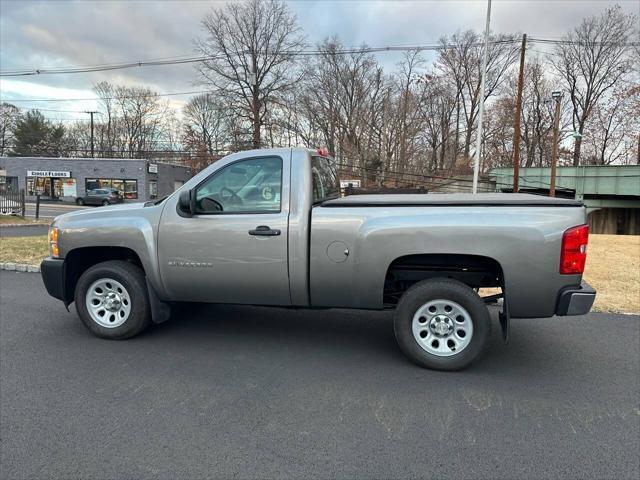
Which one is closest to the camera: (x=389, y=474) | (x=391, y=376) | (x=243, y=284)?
(x=389, y=474)

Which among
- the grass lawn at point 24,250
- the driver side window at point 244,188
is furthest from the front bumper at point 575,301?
the grass lawn at point 24,250

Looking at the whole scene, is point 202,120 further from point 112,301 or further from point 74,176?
point 112,301

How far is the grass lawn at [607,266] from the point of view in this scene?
613 cm

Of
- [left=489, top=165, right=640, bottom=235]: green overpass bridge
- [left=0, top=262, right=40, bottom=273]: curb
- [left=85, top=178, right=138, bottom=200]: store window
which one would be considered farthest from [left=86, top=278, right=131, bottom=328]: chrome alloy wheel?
[left=85, top=178, right=138, bottom=200]: store window

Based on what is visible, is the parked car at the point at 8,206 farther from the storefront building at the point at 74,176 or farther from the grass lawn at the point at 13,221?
the storefront building at the point at 74,176

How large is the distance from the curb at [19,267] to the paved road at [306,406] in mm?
A: 3599

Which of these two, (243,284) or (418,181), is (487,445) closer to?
(243,284)

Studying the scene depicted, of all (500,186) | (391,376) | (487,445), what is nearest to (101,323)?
(391,376)

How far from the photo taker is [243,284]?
13.0ft

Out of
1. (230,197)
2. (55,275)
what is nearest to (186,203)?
(230,197)

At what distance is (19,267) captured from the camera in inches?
314

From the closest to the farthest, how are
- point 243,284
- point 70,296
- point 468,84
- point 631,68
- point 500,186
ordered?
point 243,284
point 70,296
point 500,186
point 631,68
point 468,84

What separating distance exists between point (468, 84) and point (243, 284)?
54.5 meters

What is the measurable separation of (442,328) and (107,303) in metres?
3.42
